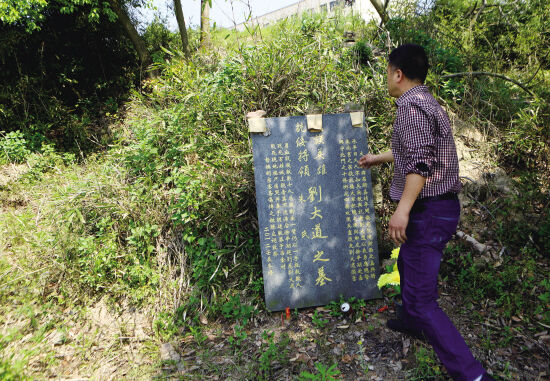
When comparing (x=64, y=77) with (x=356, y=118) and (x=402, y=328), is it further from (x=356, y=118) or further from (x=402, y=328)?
(x=402, y=328)

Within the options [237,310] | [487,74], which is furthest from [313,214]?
[487,74]

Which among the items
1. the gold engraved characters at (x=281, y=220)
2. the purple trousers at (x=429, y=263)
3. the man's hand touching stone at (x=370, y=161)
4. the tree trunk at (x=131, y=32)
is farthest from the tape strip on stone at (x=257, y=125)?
the tree trunk at (x=131, y=32)

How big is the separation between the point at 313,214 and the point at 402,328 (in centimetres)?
118

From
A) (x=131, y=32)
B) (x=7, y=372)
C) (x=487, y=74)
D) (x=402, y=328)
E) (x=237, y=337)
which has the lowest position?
(x=237, y=337)

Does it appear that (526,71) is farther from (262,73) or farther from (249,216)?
(249,216)

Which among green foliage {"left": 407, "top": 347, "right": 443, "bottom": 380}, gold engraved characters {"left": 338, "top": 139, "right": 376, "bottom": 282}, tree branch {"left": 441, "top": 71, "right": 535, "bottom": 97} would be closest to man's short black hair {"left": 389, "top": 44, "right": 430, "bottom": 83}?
gold engraved characters {"left": 338, "top": 139, "right": 376, "bottom": 282}

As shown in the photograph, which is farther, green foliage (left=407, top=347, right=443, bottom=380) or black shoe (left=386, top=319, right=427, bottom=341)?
black shoe (left=386, top=319, right=427, bottom=341)

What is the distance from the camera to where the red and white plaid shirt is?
1793 mm

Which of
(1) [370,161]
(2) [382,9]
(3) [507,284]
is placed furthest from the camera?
(2) [382,9]

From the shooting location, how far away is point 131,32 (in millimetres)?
6117

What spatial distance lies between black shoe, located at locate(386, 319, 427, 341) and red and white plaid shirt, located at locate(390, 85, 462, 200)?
1.19 meters

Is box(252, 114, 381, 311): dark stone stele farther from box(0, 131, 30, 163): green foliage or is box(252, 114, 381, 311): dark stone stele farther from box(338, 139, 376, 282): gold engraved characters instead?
box(0, 131, 30, 163): green foliage

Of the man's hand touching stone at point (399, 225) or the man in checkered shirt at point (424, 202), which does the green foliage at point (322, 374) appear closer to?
the man in checkered shirt at point (424, 202)

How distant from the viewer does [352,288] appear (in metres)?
2.92
